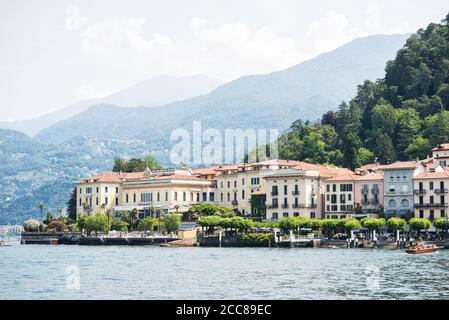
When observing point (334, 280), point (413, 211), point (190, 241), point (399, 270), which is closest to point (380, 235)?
point (413, 211)

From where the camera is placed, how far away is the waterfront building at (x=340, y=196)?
308 feet

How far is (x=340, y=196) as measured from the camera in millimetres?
94750

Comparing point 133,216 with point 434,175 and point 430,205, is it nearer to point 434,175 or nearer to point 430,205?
point 430,205

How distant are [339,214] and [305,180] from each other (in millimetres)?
4959

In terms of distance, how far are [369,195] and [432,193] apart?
25.3 ft

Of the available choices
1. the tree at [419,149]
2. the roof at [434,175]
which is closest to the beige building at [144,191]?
the tree at [419,149]

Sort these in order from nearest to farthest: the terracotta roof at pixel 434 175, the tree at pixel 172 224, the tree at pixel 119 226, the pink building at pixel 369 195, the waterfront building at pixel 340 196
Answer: the terracotta roof at pixel 434 175 → the pink building at pixel 369 195 → the waterfront building at pixel 340 196 → the tree at pixel 172 224 → the tree at pixel 119 226

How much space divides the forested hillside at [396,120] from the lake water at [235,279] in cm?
4907

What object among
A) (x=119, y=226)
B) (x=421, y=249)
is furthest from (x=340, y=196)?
(x=119, y=226)

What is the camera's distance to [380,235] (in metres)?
84.1

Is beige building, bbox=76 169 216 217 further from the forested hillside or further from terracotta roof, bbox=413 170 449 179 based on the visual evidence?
terracotta roof, bbox=413 170 449 179

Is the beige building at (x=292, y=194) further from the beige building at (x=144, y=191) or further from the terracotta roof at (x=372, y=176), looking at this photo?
the beige building at (x=144, y=191)

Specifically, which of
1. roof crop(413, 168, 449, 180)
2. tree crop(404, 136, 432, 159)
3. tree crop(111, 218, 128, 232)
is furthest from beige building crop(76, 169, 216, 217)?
roof crop(413, 168, 449, 180)
